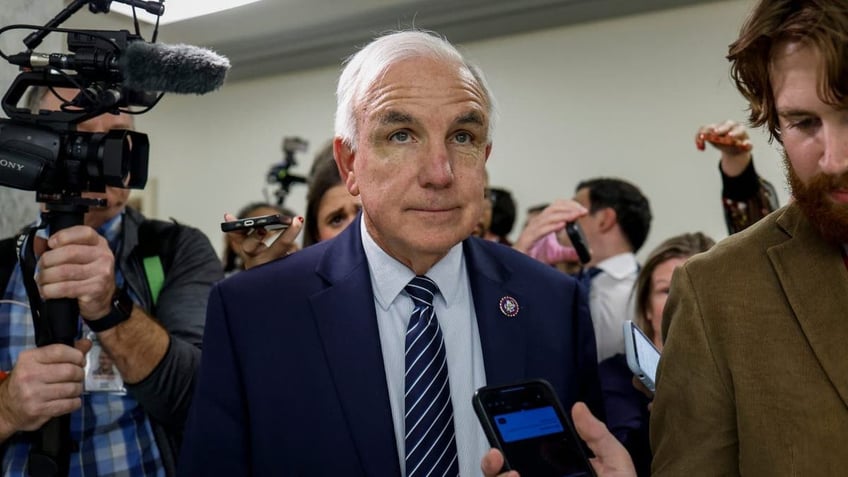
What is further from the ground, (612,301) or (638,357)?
(638,357)

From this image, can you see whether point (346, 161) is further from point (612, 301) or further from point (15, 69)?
point (612, 301)

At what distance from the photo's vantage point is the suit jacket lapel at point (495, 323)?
152 cm

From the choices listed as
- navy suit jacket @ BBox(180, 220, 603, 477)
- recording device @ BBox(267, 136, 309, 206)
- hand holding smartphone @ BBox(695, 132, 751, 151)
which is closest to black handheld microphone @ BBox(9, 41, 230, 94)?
navy suit jacket @ BBox(180, 220, 603, 477)

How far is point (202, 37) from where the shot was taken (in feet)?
19.2

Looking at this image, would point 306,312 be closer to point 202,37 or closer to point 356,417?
point 356,417

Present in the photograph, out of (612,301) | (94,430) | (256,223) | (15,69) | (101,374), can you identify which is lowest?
(612,301)

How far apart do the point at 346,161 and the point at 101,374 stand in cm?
70

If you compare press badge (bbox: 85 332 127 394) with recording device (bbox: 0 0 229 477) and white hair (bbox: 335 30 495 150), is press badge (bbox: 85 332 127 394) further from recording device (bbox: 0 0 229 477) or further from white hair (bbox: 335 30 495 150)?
white hair (bbox: 335 30 495 150)

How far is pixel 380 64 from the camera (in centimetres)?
154

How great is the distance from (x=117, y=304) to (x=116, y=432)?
0.30 m

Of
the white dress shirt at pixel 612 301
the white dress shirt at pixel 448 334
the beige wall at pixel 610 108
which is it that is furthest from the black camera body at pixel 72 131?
the beige wall at pixel 610 108

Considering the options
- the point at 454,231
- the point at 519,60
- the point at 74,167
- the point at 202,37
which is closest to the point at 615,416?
the point at 454,231

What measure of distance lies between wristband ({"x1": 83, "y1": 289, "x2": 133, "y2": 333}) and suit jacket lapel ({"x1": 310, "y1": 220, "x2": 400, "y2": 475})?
1.33 feet

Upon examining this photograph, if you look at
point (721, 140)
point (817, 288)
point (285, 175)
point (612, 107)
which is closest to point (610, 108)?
point (612, 107)
